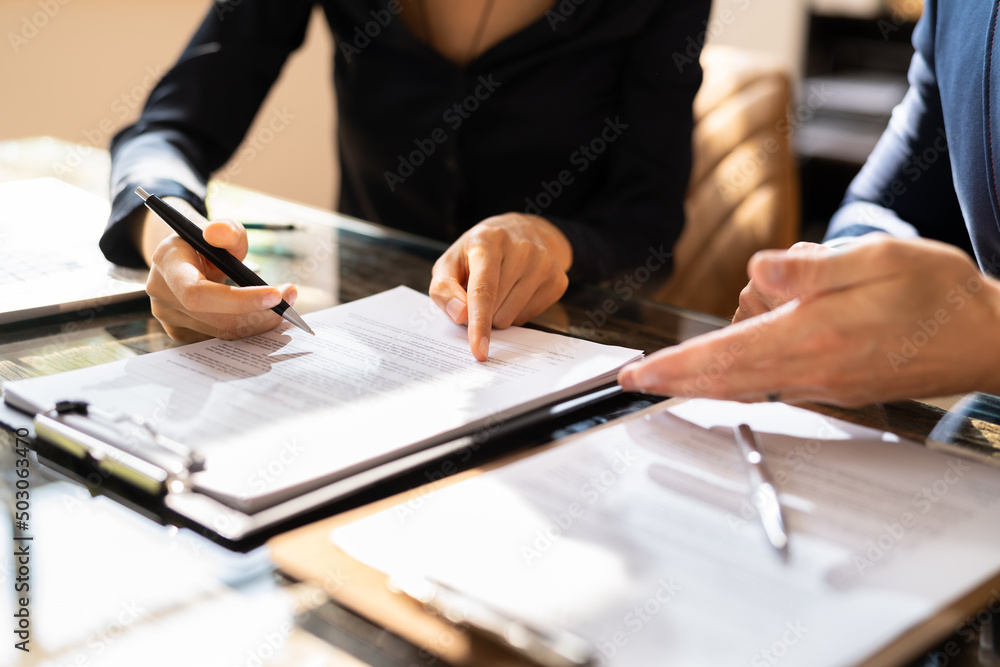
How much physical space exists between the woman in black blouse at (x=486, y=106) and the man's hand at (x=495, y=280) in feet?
0.64

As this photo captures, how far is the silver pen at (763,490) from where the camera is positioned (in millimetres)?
421

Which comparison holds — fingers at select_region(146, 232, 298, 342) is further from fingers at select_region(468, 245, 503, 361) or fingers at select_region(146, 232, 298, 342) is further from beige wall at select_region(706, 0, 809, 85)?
beige wall at select_region(706, 0, 809, 85)

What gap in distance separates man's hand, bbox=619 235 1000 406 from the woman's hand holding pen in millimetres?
300

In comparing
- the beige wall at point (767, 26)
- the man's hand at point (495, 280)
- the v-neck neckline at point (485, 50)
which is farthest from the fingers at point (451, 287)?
the beige wall at point (767, 26)

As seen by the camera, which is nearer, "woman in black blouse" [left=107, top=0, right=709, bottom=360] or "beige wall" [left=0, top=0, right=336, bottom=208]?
"woman in black blouse" [left=107, top=0, right=709, bottom=360]

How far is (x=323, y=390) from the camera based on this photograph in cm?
58

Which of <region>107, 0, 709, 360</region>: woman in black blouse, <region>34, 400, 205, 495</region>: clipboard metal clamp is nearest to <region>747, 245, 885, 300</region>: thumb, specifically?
<region>34, 400, 205, 495</region>: clipboard metal clamp

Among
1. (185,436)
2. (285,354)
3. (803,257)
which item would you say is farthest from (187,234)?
(803,257)

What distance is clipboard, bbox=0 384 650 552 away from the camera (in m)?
0.45

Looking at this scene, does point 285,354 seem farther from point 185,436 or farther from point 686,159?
point 686,159

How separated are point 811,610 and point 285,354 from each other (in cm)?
42

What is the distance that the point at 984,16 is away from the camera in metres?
0.80

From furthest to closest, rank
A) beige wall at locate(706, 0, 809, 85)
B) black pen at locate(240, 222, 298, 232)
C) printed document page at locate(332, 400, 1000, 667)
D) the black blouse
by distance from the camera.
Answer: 1. beige wall at locate(706, 0, 809, 85)
2. the black blouse
3. black pen at locate(240, 222, 298, 232)
4. printed document page at locate(332, 400, 1000, 667)

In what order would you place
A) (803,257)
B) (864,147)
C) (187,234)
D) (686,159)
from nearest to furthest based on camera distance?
1. (803,257)
2. (187,234)
3. (686,159)
4. (864,147)
